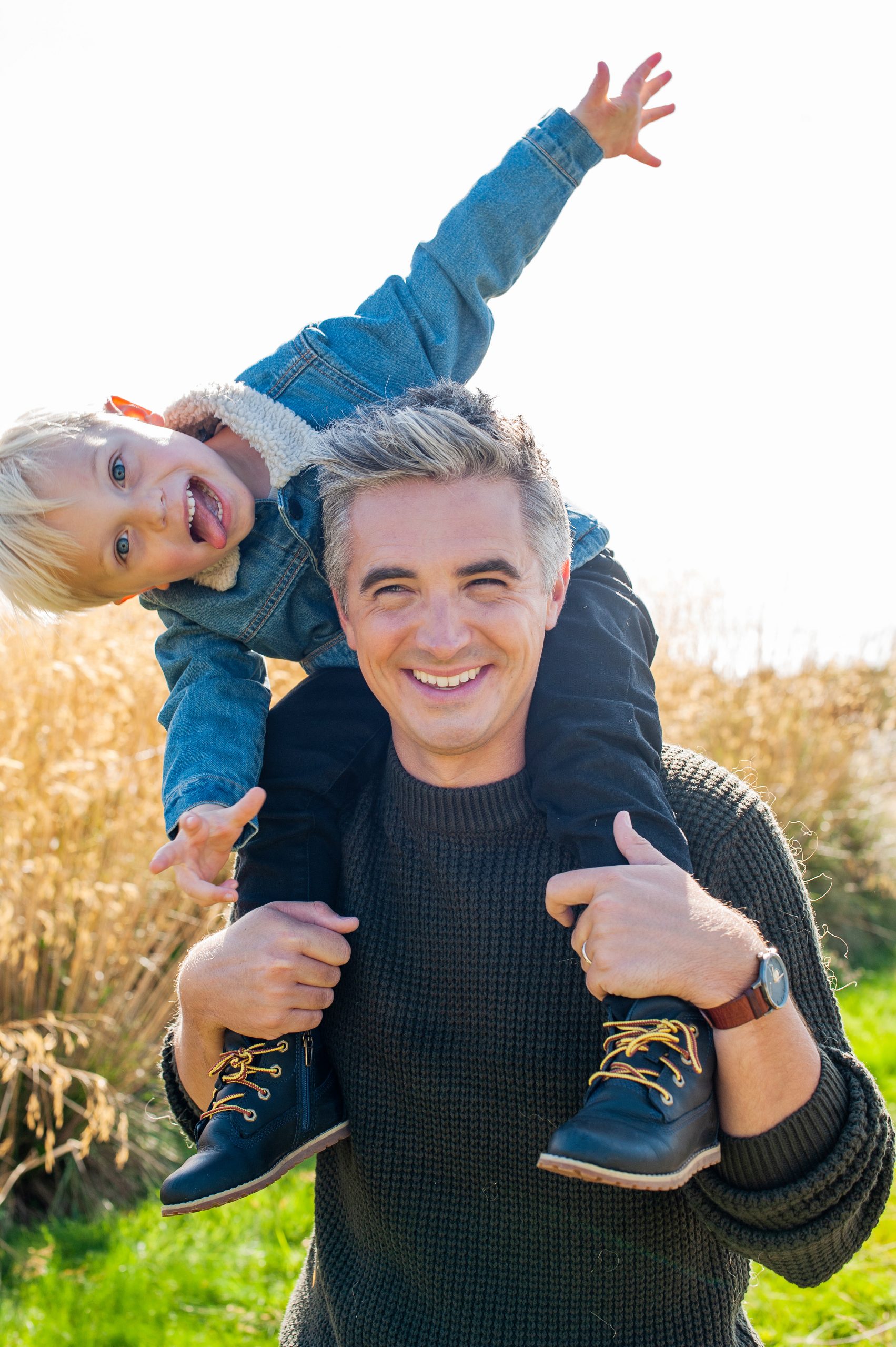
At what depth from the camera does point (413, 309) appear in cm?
246

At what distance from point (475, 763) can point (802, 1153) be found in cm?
85

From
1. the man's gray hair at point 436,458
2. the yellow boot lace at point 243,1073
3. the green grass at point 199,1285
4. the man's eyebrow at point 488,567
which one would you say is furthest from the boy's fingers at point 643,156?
the green grass at point 199,1285

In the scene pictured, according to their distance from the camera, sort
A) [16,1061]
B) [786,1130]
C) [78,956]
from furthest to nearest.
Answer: [78,956]
[16,1061]
[786,1130]

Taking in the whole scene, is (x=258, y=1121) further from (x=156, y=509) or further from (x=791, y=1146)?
(x=156, y=509)

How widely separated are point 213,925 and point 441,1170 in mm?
2813

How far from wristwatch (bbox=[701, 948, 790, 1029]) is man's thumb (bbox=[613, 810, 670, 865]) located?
0.72ft

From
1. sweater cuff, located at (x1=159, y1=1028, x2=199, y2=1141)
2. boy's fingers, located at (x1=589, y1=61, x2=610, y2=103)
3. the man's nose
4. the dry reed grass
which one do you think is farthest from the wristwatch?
the dry reed grass

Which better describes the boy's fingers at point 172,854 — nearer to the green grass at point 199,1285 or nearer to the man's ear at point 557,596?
the man's ear at point 557,596

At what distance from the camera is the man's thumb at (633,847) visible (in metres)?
1.73

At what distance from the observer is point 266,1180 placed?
1.84 meters

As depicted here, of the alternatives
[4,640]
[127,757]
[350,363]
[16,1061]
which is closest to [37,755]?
[127,757]

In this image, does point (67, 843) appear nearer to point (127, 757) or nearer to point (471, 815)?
point (127, 757)

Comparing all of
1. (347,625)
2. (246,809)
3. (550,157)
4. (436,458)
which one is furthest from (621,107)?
(246,809)

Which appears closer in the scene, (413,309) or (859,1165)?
(859,1165)
